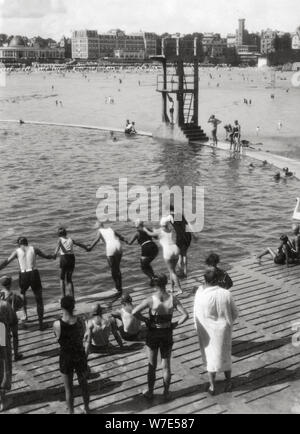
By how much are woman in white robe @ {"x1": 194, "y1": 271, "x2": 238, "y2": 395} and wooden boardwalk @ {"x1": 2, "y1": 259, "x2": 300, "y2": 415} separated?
0.44 meters

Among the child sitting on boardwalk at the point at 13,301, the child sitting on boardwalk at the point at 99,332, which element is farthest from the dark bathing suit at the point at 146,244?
the child sitting on boardwalk at the point at 13,301

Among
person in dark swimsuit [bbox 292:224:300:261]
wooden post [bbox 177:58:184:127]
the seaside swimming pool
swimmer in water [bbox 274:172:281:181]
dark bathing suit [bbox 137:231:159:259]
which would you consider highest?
wooden post [bbox 177:58:184:127]

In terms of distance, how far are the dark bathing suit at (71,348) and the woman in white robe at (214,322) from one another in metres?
1.54

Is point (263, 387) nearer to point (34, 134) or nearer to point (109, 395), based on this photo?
point (109, 395)

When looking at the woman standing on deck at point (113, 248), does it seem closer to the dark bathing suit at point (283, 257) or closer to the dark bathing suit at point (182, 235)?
the dark bathing suit at point (182, 235)

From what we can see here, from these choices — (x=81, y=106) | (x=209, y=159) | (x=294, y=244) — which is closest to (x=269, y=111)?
(x=81, y=106)

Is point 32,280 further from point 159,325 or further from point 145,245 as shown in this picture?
point 159,325

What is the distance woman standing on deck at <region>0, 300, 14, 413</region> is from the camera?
729cm

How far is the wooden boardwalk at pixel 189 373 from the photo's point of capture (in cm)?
722

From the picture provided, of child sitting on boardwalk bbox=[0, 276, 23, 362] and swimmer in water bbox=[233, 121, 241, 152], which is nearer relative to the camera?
child sitting on boardwalk bbox=[0, 276, 23, 362]

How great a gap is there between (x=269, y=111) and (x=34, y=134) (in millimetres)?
33112

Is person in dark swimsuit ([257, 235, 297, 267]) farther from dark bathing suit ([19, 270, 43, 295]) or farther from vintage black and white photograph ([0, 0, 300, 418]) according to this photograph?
dark bathing suit ([19, 270, 43, 295])

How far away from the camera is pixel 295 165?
28125mm

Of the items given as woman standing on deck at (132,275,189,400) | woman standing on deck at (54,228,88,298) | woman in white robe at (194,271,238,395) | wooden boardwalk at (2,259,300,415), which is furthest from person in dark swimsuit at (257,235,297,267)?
woman standing on deck at (132,275,189,400)
